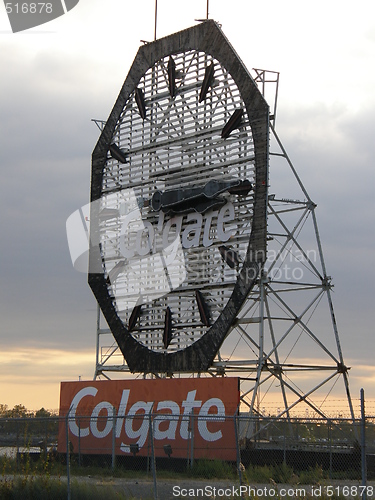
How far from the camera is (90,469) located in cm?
2708

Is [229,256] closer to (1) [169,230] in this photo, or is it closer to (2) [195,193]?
(2) [195,193]

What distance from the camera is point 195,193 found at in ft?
99.2

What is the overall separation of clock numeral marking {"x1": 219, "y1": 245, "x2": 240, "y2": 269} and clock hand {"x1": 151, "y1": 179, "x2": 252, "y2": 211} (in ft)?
6.08

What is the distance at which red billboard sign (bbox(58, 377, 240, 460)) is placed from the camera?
25.7 m

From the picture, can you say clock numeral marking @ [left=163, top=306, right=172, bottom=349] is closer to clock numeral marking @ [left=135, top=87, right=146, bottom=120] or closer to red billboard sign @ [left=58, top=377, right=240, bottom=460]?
red billboard sign @ [left=58, top=377, right=240, bottom=460]

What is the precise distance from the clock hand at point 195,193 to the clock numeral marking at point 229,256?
1854 millimetres

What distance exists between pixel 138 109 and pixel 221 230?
283 inches

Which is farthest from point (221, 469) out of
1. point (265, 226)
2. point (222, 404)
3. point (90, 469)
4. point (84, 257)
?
point (84, 257)

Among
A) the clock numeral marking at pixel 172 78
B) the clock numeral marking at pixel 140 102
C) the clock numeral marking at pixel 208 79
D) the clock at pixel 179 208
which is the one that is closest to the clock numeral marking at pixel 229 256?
the clock at pixel 179 208

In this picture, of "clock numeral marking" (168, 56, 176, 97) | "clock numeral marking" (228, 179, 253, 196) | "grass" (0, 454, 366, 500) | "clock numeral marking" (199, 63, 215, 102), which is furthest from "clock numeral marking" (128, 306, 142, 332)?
"clock numeral marking" (199, 63, 215, 102)

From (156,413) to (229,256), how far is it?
561 cm

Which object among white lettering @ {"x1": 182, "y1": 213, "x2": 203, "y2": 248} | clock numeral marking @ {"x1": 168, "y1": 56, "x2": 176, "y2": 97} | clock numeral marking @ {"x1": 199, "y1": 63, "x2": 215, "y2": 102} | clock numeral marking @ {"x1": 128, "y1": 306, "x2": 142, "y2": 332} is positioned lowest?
clock numeral marking @ {"x1": 128, "y1": 306, "x2": 142, "y2": 332}

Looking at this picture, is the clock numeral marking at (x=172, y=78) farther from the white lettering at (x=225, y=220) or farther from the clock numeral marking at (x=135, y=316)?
the clock numeral marking at (x=135, y=316)

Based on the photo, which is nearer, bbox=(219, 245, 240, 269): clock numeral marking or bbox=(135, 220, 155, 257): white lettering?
bbox=(219, 245, 240, 269): clock numeral marking
